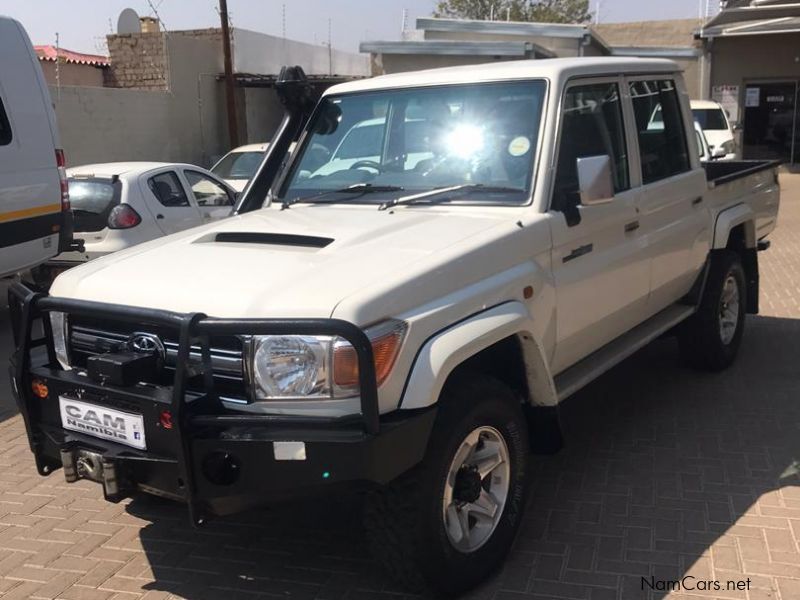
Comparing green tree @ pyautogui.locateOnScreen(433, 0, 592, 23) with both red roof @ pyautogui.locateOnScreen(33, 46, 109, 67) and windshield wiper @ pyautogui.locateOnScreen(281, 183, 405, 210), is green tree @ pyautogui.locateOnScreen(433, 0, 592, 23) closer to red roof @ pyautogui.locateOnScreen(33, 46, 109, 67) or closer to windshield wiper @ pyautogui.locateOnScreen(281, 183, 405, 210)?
red roof @ pyautogui.locateOnScreen(33, 46, 109, 67)

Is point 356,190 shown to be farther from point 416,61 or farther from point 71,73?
point 71,73

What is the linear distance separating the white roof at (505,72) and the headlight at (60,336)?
212 centimetres

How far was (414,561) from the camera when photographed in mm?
3084

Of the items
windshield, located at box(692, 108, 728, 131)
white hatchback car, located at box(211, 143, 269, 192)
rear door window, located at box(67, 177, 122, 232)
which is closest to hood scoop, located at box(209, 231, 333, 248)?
rear door window, located at box(67, 177, 122, 232)

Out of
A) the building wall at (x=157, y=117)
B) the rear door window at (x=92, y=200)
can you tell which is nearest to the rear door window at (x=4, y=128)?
the rear door window at (x=92, y=200)

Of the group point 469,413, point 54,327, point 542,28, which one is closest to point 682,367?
point 469,413

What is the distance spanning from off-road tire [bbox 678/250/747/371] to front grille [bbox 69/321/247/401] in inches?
149

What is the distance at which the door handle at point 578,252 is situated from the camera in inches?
155

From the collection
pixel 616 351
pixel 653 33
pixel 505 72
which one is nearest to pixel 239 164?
pixel 505 72

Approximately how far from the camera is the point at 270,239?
145 inches

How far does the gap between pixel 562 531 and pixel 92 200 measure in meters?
6.54

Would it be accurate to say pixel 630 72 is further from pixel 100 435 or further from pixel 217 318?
pixel 100 435

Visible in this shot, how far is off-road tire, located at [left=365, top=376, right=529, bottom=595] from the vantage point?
3008 mm

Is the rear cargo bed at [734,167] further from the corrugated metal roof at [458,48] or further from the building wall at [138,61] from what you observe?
the building wall at [138,61]
